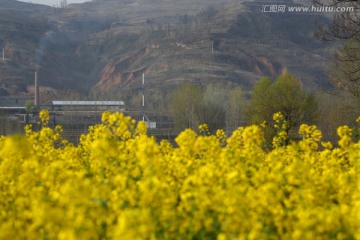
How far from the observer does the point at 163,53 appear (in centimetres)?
14075

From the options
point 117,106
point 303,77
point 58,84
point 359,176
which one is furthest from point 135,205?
point 58,84

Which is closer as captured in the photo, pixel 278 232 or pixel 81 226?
pixel 81 226

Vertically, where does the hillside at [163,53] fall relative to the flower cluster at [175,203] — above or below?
below

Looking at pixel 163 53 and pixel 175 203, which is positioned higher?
pixel 175 203

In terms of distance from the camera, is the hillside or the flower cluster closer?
the flower cluster

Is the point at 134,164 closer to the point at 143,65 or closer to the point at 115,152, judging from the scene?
the point at 115,152

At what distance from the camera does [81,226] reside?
4.92 meters

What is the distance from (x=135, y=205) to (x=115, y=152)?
1.57 meters

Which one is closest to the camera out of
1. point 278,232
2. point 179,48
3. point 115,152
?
point 278,232

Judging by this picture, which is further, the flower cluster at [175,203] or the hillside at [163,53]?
the hillside at [163,53]

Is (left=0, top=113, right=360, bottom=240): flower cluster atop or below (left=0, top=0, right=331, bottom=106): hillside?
atop

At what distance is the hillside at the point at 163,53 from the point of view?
125m

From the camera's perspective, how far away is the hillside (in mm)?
124688

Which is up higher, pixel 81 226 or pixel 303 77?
pixel 81 226
